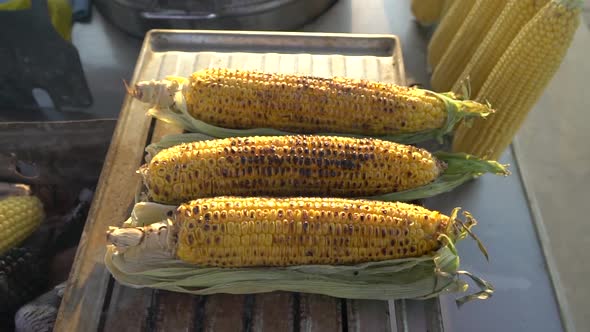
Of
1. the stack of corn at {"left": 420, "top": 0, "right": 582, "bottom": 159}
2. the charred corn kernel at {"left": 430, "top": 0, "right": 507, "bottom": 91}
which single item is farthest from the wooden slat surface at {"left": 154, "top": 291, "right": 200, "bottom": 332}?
the charred corn kernel at {"left": 430, "top": 0, "right": 507, "bottom": 91}

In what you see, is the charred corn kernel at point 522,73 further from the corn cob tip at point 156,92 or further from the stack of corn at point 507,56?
the corn cob tip at point 156,92

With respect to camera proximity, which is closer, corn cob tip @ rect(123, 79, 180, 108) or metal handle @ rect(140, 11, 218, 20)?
corn cob tip @ rect(123, 79, 180, 108)

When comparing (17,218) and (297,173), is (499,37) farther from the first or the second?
(17,218)

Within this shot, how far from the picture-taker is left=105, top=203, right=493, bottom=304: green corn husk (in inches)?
55.1

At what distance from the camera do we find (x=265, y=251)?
1360 millimetres

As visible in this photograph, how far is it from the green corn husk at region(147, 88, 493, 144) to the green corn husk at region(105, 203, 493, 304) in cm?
55

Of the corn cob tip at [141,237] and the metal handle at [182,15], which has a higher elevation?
the corn cob tip at [141,237]

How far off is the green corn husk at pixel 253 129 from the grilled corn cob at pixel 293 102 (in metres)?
0.02

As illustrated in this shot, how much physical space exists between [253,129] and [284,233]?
59cm

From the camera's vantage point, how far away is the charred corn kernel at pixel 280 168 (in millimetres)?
1494

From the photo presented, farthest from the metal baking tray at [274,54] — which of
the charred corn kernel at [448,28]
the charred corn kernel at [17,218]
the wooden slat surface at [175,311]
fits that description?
the wooden slat surface at [175,311]

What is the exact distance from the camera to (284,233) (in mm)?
1354

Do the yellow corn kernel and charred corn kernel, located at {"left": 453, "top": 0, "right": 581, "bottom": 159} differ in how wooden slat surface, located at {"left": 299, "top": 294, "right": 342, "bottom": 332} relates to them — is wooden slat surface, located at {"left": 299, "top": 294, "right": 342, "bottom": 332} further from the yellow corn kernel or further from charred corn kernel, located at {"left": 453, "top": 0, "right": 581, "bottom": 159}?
charred corn kernel, located at {"left": 453, "top": 0, "right": 581, "bottom": 159}

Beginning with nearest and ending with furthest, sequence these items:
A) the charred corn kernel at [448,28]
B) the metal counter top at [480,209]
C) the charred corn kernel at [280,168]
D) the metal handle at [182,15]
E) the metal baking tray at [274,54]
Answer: the charred corn kernel at [280,168] < the metal counter top at [480,209] < the metal baking tray at [274,54] < the charred corn kernel at [448,28] < the metal handle at [182,15]
